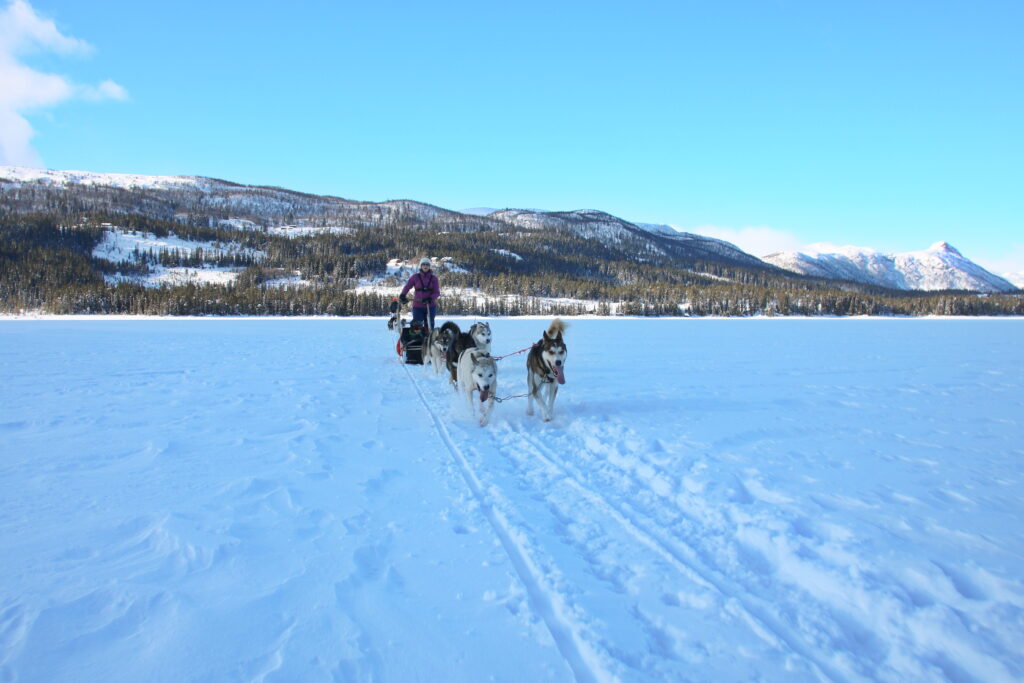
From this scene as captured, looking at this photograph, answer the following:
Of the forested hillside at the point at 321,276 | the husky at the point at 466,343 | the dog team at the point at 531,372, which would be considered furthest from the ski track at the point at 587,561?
the forested hillside at the point at 321,276

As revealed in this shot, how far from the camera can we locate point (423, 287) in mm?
11844

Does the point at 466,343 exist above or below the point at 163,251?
below

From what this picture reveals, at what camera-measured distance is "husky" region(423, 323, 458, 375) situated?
34.8ft

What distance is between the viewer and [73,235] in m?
139

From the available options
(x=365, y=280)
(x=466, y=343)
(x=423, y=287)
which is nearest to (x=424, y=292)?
(x=423, y=287)

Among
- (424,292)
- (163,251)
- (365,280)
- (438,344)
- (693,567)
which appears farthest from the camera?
(163,251)

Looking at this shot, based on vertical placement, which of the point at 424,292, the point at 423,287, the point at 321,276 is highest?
the point at 321,276

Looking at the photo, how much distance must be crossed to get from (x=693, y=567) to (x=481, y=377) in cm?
417

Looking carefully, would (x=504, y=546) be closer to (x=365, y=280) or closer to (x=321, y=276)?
(x=365, y=280)

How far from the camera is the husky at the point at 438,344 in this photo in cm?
1062

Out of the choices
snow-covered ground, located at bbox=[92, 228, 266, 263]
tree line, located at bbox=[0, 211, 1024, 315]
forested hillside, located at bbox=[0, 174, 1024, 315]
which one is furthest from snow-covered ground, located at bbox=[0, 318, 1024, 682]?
snow-covered ground, located at bbox=[92, 228, 266, 263]

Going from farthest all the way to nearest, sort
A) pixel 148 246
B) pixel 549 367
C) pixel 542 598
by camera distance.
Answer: pixel 148 246 → pixel 549 367 → pixel 542 598

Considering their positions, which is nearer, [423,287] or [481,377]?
[481,377]

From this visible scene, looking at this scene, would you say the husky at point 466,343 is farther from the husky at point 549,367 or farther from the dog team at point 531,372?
the husky at point 549,367
